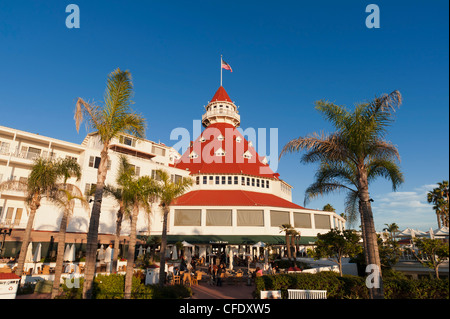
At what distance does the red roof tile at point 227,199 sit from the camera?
1426 inches

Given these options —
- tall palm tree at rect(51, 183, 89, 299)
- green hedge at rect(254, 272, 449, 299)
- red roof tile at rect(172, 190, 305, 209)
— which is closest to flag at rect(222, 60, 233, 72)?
red roof tile at rect(172, 190, 305, 209)

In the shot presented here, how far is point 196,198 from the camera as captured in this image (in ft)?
126

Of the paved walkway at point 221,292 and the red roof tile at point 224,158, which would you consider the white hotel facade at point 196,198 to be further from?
the paved walkway at point 221,292

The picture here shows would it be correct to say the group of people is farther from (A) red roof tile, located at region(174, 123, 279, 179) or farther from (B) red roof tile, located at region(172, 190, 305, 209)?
(A) red roof tile, located at region(174, 123, 279, 179)

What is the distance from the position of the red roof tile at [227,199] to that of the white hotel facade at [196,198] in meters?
0.14

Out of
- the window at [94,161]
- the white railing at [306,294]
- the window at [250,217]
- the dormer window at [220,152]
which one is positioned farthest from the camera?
the dormer window at [220,152]

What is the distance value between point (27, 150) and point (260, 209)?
29.6 metres

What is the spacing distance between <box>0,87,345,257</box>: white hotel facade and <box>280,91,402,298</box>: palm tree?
52.4ft

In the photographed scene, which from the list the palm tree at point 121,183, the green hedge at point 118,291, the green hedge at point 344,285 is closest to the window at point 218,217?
the palm tree at point 121,183

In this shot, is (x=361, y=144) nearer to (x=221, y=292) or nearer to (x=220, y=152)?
(x=221, y=292)

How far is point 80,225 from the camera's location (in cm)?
3116

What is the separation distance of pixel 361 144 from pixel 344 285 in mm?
7162
